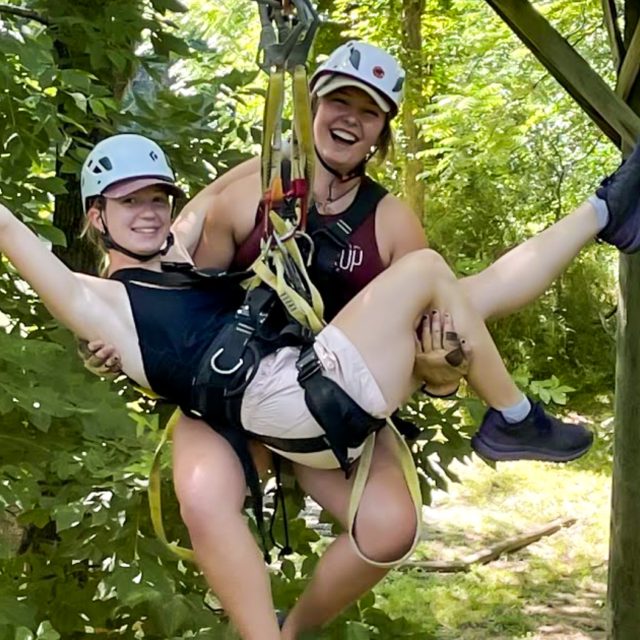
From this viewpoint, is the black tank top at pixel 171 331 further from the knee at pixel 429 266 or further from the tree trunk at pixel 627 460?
the tree trunk at pixel 627 460

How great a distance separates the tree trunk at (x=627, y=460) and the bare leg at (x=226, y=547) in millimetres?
1277

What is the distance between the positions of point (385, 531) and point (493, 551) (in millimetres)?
3449

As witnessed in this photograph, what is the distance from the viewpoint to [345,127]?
1.57 metres

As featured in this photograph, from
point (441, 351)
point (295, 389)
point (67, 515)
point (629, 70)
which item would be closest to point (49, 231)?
point (67, 515)

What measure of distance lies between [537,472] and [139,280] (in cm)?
464

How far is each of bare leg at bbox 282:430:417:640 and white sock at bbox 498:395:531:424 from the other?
168mm

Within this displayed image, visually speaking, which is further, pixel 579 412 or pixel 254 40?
pixel 254 40

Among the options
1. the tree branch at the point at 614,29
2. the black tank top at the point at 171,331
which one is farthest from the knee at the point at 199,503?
the tree branch at the point at 614,29

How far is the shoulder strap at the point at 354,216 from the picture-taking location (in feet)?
5.18

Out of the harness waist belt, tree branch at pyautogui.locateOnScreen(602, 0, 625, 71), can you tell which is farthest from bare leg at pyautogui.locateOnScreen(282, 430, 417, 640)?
tree branch at pyautogui.locateOnScreen(602, 0, 625, 71)

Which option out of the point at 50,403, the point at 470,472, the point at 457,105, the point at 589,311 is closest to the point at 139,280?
the point at 50,403

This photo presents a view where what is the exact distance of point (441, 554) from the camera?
4.78 metres

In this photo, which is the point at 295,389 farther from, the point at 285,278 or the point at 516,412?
the point at 516,412

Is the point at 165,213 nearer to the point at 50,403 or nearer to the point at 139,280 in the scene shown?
the point at 139,280
